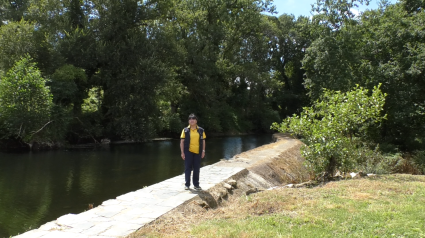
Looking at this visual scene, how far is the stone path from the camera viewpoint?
5.23 metres

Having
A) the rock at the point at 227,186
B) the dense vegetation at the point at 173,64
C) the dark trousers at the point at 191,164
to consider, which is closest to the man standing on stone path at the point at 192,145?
the dark trousers at the point at 191,164

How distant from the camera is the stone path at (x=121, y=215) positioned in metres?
5.23

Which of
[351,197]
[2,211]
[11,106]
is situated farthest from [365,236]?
[11,106]

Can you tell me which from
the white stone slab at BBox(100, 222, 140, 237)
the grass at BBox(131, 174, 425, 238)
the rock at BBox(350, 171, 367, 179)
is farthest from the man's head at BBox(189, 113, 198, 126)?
the rock at BBox(350, 171, 367, 179)

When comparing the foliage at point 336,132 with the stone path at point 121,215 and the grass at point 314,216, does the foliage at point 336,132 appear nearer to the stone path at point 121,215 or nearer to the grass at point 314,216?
the grass at point 314,216

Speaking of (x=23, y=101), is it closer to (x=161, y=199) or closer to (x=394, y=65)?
(x=161, y=199)

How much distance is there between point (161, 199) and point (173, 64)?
1013 inches

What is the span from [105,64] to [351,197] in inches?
985

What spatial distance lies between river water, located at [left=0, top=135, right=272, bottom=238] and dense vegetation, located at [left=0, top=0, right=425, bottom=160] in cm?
562

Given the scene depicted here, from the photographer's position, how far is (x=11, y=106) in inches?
826

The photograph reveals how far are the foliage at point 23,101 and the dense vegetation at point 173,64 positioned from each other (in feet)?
0.21

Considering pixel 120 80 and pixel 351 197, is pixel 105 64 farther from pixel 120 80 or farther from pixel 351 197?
pixel 351 197

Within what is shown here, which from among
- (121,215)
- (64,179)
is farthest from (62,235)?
(64,179)

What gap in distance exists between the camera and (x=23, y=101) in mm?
21641
